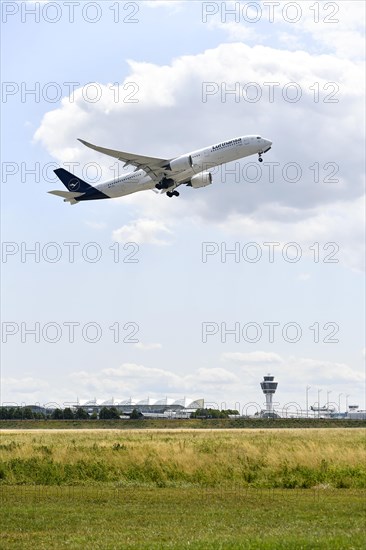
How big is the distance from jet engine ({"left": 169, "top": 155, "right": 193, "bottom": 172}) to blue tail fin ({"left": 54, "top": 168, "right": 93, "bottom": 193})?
11199 mm

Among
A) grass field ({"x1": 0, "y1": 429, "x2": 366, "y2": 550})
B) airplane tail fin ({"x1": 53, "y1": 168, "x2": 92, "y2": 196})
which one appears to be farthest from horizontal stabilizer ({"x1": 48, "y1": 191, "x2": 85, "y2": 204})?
grass field ({"x1": 0, "y1": 429, "x2": 366, "y2": 550})

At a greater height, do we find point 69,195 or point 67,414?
point 69,195

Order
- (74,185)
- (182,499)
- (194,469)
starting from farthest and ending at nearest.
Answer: (74,185) → (194,469) → (182,499)

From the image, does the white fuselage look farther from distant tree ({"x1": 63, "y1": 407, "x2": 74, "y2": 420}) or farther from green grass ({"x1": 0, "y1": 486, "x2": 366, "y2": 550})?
distant tree ({"x1": 63, "y1": 407, "x2": 74, "y2": 420})

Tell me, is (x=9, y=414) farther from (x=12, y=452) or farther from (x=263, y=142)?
(x=12, y=452)

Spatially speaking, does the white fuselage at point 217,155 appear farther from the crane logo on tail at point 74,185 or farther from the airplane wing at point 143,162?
the crane logo on tail at point 74,185

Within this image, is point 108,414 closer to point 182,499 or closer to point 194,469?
point 194,469

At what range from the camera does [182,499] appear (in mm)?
22250

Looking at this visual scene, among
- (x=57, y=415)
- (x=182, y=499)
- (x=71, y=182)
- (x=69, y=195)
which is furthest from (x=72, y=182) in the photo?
(x=57, y=415)

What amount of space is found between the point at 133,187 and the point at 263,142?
12304mm

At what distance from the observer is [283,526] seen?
56.6 ft

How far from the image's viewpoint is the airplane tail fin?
7544 centimetres

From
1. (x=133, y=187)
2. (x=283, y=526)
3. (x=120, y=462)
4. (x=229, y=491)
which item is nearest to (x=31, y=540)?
(x=283, y=526)

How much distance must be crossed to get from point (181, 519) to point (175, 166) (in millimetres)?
48927
